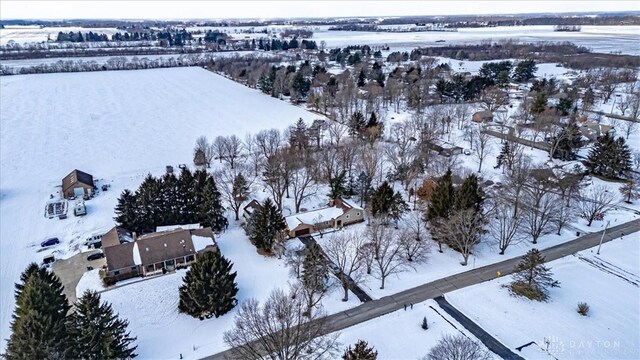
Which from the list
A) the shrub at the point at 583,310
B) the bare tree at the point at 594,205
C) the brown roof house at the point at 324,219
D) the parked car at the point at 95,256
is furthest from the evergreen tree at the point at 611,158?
the parked car at the point at 95,256

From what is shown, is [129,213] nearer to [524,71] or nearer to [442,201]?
[442,201]

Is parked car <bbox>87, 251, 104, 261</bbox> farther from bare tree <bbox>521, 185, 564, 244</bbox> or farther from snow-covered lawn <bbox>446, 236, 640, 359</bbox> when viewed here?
bare tree <bbox>521, 185, 564, 244</bbox>

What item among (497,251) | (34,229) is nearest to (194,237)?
(34,229)

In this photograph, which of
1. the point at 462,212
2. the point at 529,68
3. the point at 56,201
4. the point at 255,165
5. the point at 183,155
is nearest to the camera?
the point at 462,212

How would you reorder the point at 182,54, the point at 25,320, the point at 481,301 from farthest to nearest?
1. the point at 182,54
2. the point at 481,301
3. the point at 25,320

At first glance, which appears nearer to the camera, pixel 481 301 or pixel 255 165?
pixel 481 301

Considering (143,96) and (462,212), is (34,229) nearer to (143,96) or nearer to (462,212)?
(462,212)

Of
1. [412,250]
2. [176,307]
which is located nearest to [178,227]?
[176,307]

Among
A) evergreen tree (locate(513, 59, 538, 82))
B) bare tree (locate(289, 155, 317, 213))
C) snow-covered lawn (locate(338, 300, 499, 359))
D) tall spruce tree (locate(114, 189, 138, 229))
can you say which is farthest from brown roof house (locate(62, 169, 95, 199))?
evergreen tree (locate(513, 59, 538, 82))
